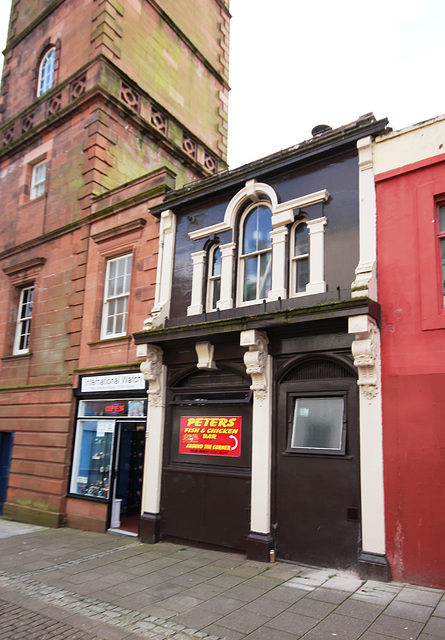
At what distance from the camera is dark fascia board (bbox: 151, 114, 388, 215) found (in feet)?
27.9

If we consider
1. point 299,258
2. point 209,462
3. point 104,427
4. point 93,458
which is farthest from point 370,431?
point 93,458

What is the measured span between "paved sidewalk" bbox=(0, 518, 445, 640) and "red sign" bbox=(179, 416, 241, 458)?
184 centimetres

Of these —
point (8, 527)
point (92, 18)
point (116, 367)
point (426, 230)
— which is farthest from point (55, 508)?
point (92, 18)

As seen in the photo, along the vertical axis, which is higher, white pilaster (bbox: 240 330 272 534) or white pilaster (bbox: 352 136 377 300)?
white pilaster (bbox: 352 136 377 300)

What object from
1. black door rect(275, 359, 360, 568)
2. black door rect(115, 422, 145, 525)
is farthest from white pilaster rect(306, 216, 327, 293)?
black door rect(115, 422, 145, 525)

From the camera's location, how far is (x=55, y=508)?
41.0ft

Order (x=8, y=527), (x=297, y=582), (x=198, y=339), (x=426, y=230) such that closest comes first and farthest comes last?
(x=297, y=582), (x=426, y=230), (x=198, y=339), (x=8, y=527)

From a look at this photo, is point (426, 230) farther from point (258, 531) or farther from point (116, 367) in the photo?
point (116, 367)

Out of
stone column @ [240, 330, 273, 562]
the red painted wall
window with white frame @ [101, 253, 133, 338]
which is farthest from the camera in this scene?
window with white frame @ [101, 253, 133, 338]

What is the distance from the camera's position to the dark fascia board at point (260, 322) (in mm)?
7633

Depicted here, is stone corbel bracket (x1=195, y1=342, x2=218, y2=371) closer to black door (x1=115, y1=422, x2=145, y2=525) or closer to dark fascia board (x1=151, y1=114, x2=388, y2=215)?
dark fascia board (x1=151, y1=114, x2=388, y2=215)

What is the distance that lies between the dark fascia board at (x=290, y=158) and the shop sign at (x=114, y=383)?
13.4 ft

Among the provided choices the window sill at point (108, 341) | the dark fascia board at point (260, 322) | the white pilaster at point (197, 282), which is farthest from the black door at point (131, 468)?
the white pilaster at point (197, 282)

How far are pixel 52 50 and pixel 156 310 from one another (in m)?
12.9
